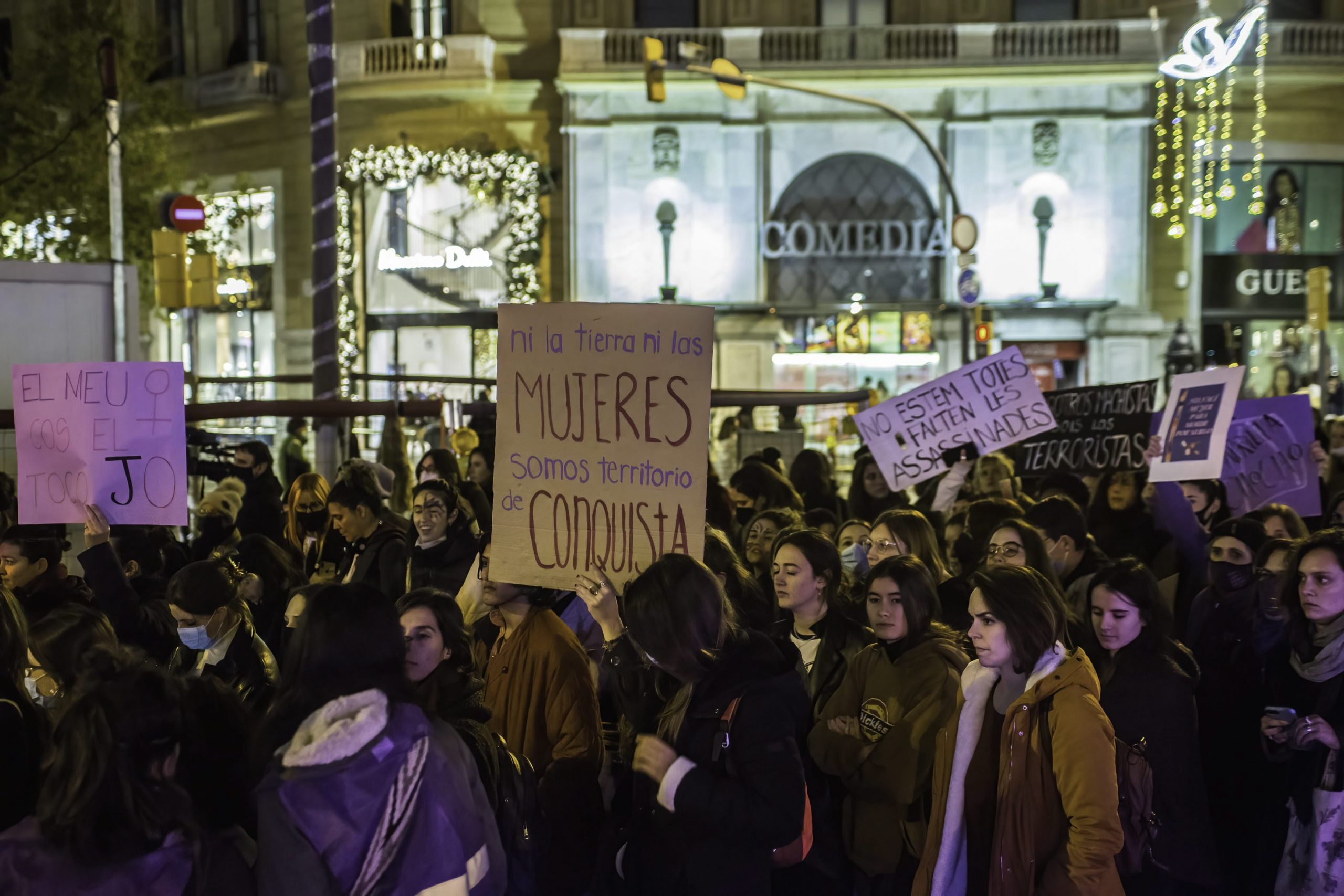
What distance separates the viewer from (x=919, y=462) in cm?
832

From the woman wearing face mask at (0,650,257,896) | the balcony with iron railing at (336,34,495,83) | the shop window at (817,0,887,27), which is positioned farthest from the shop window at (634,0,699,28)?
the woman wearing face mask at (0,650,257,896)

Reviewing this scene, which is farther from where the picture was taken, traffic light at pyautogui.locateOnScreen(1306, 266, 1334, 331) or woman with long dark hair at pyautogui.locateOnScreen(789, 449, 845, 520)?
traffic light at pyautogui.locateOnScreen(1306, 266, 1334, 331)

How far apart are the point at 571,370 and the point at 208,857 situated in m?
2.16

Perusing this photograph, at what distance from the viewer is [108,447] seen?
18.7 ft

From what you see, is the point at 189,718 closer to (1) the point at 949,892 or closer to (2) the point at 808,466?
(1) the point at 949,892

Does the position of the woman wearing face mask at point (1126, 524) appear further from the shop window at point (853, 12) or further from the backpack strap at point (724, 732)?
the shop window at point (853, 12)

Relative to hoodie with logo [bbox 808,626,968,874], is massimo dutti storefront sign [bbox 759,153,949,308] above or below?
above

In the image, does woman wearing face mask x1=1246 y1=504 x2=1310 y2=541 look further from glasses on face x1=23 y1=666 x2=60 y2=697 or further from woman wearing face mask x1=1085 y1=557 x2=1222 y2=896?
glasses on face x1=23 y1=666 x2=60 y2=697

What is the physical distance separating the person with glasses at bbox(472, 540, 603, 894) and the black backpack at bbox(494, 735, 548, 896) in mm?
247

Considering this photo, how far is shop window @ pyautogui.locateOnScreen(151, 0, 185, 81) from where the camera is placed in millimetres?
26859

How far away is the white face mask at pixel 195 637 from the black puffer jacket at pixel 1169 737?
297cm

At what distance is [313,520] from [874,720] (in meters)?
4.36

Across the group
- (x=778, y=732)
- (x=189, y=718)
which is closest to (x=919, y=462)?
(x=778, y=732)

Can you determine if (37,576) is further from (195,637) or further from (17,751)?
(17,751)
